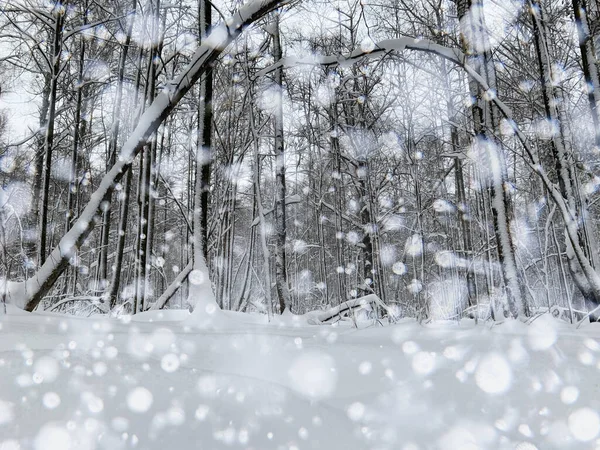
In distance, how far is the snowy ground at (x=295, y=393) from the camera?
4.23 ft

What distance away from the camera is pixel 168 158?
12.2 meters

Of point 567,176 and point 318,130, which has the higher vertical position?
point 318,130

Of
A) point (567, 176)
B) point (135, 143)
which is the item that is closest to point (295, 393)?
point (135, 143)

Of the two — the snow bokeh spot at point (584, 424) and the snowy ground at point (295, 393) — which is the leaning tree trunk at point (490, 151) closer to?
the snowy ground at point (295, 393)

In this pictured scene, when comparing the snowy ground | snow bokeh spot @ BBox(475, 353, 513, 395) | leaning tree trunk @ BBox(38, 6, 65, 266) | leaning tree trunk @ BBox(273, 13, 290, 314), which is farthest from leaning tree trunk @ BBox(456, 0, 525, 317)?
leaning tree trunk @ BBox(38, 6, 65, 266)

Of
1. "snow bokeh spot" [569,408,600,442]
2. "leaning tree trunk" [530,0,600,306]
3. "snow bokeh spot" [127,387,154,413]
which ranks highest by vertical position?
"leaning tree trunk" [530,0,600,306]

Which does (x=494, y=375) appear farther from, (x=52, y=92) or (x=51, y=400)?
(x=52, y=92)

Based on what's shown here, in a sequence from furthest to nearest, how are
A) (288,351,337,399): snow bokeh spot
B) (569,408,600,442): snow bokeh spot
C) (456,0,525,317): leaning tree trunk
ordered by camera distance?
(456,0,525,317): leaning tree trunk < (288,351,337,399): snow bokeh spot < (569,408,600,442): snow bokeh spot

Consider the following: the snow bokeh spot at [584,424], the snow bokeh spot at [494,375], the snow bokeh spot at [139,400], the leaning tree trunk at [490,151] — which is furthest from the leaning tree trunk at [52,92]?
the snow bokeh spot at [584,424]

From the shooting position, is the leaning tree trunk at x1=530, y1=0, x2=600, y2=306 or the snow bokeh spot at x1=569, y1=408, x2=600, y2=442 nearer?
the snow bokeh spot at x1=569, y1=408, x2=600, y2=442

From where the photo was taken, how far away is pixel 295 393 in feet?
4.88

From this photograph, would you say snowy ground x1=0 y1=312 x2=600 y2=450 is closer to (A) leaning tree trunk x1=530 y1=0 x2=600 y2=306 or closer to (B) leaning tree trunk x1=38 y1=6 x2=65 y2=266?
(A) leaning tree trunk x1=530 y1=0 x2=600 y2=306

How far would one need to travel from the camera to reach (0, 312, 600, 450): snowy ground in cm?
129

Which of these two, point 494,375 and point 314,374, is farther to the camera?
point 314,374
